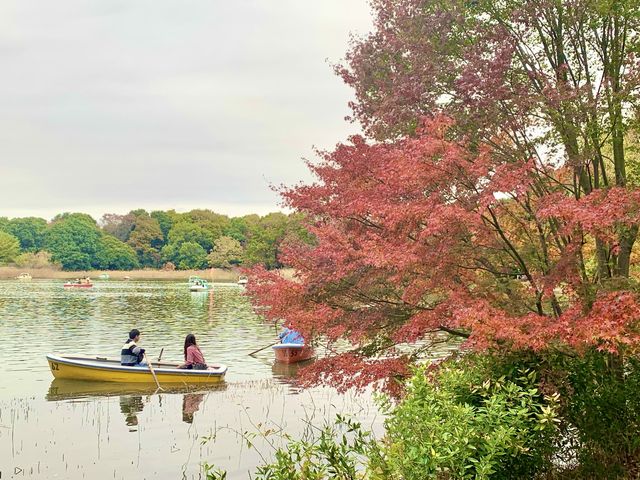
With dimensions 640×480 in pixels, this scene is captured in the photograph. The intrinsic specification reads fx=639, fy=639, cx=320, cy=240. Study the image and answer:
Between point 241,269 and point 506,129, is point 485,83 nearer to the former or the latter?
point 506,129

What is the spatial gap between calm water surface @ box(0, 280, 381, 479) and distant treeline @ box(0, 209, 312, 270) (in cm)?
8988

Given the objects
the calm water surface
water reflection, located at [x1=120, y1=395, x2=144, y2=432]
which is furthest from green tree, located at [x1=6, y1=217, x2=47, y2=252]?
water reflection, located at [x1=120, y1=395, x2=144, y2=432]

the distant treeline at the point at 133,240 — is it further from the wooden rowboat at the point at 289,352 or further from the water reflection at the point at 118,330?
the wooden rowboat at the point at 289,352

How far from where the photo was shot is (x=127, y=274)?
12538cm

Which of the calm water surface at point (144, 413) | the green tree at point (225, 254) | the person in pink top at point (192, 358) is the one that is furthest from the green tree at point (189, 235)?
the person in pink top at point (192, 358)

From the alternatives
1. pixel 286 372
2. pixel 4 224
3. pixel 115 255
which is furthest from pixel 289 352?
pixel 4 224

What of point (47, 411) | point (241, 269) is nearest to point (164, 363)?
point (47, 411)

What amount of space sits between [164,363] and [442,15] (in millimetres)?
15401

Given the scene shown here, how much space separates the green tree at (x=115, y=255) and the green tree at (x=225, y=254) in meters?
18.5

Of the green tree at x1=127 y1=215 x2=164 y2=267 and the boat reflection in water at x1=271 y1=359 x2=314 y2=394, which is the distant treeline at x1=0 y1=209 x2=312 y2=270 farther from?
the boat reflection in water at x1=271 y1=359 x2=314 y2=394

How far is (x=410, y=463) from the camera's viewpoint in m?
5.14

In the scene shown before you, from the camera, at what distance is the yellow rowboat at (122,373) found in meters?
19.3

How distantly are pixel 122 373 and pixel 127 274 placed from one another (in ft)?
363

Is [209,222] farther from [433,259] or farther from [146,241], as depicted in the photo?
[433,259]
